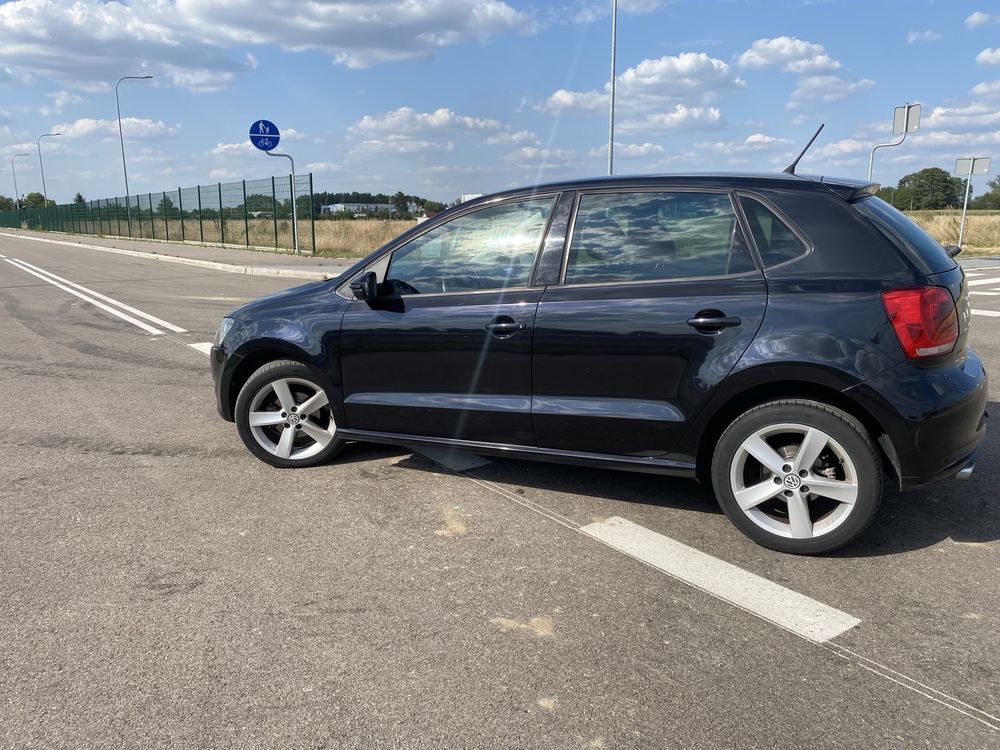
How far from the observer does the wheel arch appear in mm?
3189

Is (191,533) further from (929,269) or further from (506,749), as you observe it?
(929,269)

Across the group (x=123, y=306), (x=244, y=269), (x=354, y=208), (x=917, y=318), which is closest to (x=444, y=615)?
(x=917, y=318)

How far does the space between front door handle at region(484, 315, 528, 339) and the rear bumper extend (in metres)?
1.53

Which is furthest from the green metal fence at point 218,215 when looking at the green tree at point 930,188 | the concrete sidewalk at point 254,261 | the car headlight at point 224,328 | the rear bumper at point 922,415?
the green tree at point 930,188

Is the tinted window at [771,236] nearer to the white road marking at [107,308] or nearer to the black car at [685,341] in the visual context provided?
the black car at [685,341]

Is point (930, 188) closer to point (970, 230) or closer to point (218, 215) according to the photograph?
point (970, 230)

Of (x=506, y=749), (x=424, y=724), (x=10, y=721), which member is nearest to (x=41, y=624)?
(x=10, y=721)

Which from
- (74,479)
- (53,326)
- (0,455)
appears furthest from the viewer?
(53,326)

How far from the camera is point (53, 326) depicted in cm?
1047

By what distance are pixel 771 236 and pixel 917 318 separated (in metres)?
0.70

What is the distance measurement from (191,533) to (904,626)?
3149mm

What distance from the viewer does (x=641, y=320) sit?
342cm

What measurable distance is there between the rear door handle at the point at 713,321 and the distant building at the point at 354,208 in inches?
899

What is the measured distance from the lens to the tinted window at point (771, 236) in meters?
3.29
